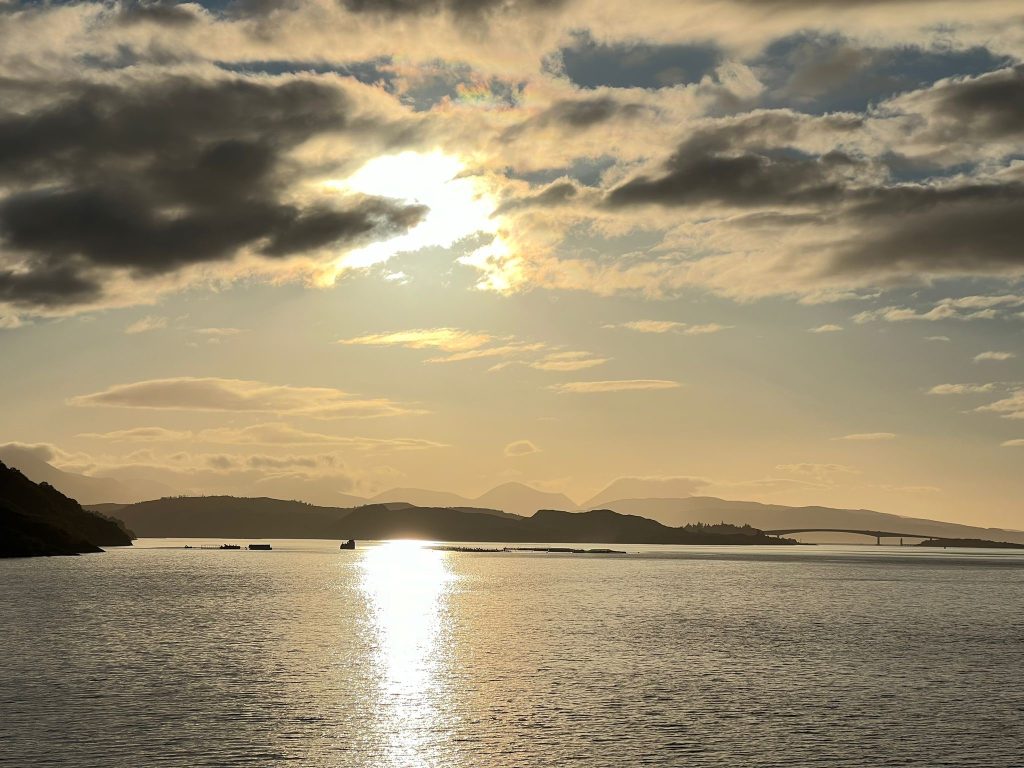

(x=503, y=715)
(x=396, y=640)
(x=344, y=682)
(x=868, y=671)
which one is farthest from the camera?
(x=396, y=640)

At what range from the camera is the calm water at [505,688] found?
2047 inches

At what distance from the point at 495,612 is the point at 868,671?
67.1 m

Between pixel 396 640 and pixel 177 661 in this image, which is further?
pixel 396 640

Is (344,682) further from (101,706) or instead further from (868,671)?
(868,671)

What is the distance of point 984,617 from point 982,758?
99238 mm

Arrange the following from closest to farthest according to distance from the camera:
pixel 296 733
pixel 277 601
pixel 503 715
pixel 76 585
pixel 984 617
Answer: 1. pixel 296 733
2. pixel 503 715
3. pixel 984 617
4. pixel 277 601
5. pixel 76 585

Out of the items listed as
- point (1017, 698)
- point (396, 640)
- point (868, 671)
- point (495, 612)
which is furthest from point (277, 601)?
point (1017, 698)

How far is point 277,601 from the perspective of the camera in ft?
Answer: 517

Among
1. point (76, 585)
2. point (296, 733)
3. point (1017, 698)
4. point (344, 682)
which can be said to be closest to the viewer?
→ point (296, 733)

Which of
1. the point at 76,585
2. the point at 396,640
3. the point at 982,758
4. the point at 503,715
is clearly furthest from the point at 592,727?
the point at 76,585

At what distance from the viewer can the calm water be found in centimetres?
5200

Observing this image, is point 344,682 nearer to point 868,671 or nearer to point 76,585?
point 868,671

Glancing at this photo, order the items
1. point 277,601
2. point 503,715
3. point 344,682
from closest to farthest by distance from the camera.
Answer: point 503,715
point 344,682
point 277,601

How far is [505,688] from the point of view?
7188 cm
